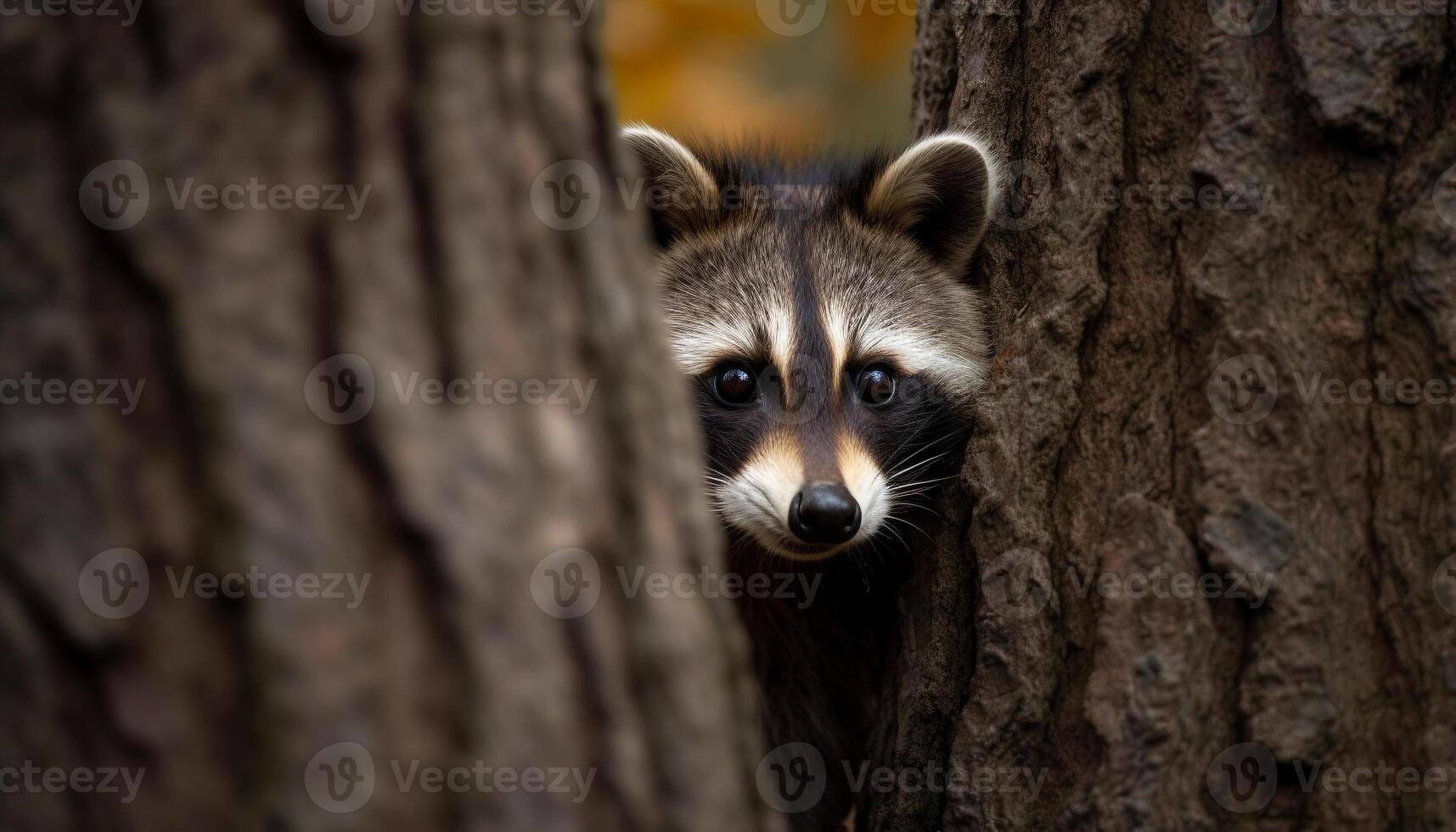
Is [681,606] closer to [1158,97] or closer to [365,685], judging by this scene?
[365,685]

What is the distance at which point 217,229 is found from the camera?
148cm

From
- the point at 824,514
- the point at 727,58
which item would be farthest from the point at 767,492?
the point at 727,58

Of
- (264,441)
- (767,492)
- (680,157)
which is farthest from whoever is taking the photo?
(680,157)

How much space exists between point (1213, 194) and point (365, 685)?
2.17 metres

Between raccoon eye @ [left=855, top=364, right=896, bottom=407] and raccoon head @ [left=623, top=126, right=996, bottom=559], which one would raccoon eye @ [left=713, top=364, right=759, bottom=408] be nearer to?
raccoon head @ [left=623, top=126, right=996, bottom=559]

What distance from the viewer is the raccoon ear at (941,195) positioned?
11.6 ft

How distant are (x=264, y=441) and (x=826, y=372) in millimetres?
2516

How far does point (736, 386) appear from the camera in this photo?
385 centimetres

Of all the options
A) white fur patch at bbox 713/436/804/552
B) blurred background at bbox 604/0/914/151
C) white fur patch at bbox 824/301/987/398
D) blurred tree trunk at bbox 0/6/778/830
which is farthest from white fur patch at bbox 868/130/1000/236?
blurred tree trunk at bbox 0/6/778/830

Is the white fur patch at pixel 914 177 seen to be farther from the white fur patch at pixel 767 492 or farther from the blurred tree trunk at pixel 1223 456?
the white fur patch at pixel 767 492

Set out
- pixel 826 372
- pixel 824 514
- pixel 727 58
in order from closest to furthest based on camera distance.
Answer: pixel 824 514 → pixel 826 372 → pixel 727 58

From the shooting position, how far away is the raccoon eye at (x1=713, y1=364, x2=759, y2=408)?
12.6 ft

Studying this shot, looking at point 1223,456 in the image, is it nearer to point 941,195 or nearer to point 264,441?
point 941,195

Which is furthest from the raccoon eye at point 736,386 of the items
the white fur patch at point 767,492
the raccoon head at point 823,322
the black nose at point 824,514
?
the black nose at point 824,514
